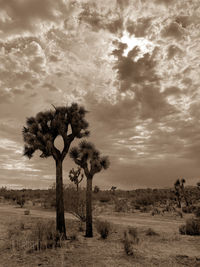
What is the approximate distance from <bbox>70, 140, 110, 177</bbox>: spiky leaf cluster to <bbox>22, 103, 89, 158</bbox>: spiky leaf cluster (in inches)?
26.9

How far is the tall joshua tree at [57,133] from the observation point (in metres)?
12.9

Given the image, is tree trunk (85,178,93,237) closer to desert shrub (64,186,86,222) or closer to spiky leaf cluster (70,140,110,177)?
spiky leaf cluster (70,140,110,177)

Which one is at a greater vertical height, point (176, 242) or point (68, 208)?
point (68, 208)

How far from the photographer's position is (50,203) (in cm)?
2825

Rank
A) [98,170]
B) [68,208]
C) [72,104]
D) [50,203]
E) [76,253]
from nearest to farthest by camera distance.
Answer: [76,253]
[98,170]
[72,104]
[68,208]
[50,203]

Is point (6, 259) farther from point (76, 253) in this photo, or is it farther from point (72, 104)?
point (72, 104)

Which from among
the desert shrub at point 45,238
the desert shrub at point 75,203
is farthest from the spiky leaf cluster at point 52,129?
the desert shrub at point 75,203

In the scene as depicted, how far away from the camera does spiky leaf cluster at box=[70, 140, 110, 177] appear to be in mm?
13203

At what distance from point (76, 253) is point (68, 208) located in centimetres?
917

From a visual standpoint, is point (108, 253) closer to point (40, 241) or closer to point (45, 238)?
point (45, 238)

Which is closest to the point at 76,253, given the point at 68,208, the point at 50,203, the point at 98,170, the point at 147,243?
the point at 147,243

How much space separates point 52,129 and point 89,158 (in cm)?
259

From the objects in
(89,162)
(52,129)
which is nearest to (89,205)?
(89,162)

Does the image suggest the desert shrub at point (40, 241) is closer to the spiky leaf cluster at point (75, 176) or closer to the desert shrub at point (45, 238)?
the desert shrub at point (45, 238)
